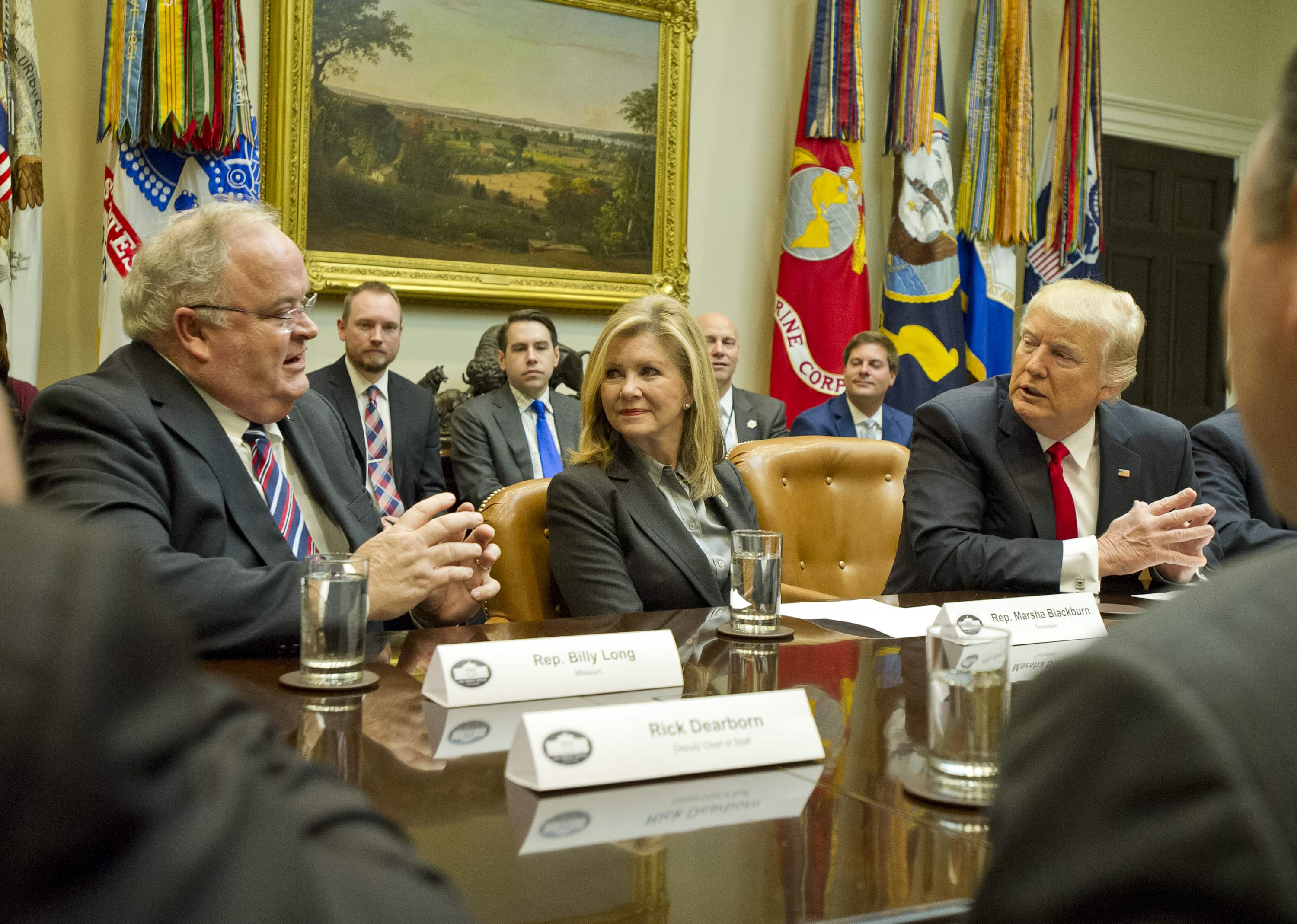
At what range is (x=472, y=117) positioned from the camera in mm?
5613

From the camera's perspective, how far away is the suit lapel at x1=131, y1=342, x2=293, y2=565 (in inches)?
76.3

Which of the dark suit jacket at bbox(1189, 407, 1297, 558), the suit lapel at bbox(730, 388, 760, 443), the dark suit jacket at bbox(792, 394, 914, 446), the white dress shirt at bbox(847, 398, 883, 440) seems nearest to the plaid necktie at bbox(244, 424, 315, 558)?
the dark suit jacket at bbox(1189, 407, 1297, 558)

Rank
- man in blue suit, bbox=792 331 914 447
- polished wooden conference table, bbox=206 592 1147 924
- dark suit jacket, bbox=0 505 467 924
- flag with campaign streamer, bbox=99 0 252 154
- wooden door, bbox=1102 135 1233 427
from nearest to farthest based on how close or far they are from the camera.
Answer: dark suit jacket, bbox=0 505 467 924, polished wooden conference table, bbox=206 592 1147 924, flag with campaign streamer, bbox=99 0 252 154, man in blue suit, bbox=792 331 914 447, wooden door, bbox=1102 135 1233 427

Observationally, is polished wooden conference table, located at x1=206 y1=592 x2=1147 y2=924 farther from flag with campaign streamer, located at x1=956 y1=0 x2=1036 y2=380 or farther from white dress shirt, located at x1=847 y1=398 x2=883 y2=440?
flag with campaign streamer, located at x1=956 y1=0 x2=1036 y2=380

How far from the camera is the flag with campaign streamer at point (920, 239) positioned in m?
6.04

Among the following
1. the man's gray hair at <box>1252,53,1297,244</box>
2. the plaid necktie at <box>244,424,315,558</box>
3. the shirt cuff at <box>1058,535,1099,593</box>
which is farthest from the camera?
the shirt cuff at <box>1058,535,1099,593</box>

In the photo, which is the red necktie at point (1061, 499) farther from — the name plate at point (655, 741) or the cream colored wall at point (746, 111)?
the cream colored wall at point (746, 111)

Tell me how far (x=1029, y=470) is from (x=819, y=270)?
3.60 metres

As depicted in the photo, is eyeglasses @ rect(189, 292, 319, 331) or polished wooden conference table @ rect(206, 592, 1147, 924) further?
eyeglasses @ rect(189, 292, 319, 331)

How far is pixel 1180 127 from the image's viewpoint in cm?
741

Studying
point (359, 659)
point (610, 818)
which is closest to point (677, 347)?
point (359, 659)

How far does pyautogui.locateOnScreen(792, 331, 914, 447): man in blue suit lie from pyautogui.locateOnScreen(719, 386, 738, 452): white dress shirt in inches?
16.0

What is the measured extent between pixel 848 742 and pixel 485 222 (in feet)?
15.8

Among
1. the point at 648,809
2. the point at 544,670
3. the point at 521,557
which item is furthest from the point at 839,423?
the point at 648,809
